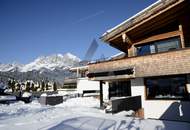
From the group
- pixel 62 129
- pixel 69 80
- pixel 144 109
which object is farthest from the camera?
pixel 69 80

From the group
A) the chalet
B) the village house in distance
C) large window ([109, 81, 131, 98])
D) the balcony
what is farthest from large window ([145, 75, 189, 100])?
the chalet

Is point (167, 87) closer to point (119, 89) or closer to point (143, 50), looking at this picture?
point (143, 50)

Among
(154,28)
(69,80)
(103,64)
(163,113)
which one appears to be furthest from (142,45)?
(69,80)

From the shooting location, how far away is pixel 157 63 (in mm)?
13438

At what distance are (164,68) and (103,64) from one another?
5078mm

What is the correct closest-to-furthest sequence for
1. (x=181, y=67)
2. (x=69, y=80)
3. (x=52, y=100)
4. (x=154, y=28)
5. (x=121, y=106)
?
1. (x=181, y=67)
2. (x=121, y=106)
3. (x=154, y=28)
4. (x=52, y=100)
5. (x=69, y=80)

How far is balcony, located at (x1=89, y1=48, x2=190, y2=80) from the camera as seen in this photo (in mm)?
12352

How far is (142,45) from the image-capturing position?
56.7ft

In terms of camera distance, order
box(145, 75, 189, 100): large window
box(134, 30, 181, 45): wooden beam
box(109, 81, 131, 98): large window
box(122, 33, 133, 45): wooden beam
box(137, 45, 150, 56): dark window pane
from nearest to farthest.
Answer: box(145, 75, 189, 100): large window < box(134, 30, 181, 45): wooden beam < box(137, 45, 150, 56): dark window pane < box(122, 33, 133, 45): wooden beam < box(109, 81, 131, 98): large window

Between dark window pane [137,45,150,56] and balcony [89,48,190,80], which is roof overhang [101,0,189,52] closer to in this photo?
dark window pane [137,45,150,56]

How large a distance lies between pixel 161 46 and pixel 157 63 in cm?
287

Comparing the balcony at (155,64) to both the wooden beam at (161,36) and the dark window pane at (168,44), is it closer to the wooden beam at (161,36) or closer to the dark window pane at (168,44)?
the dark window pane at (168,44)

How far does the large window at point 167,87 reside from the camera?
1353cm

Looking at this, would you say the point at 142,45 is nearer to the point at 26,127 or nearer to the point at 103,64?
the point at 103,64
